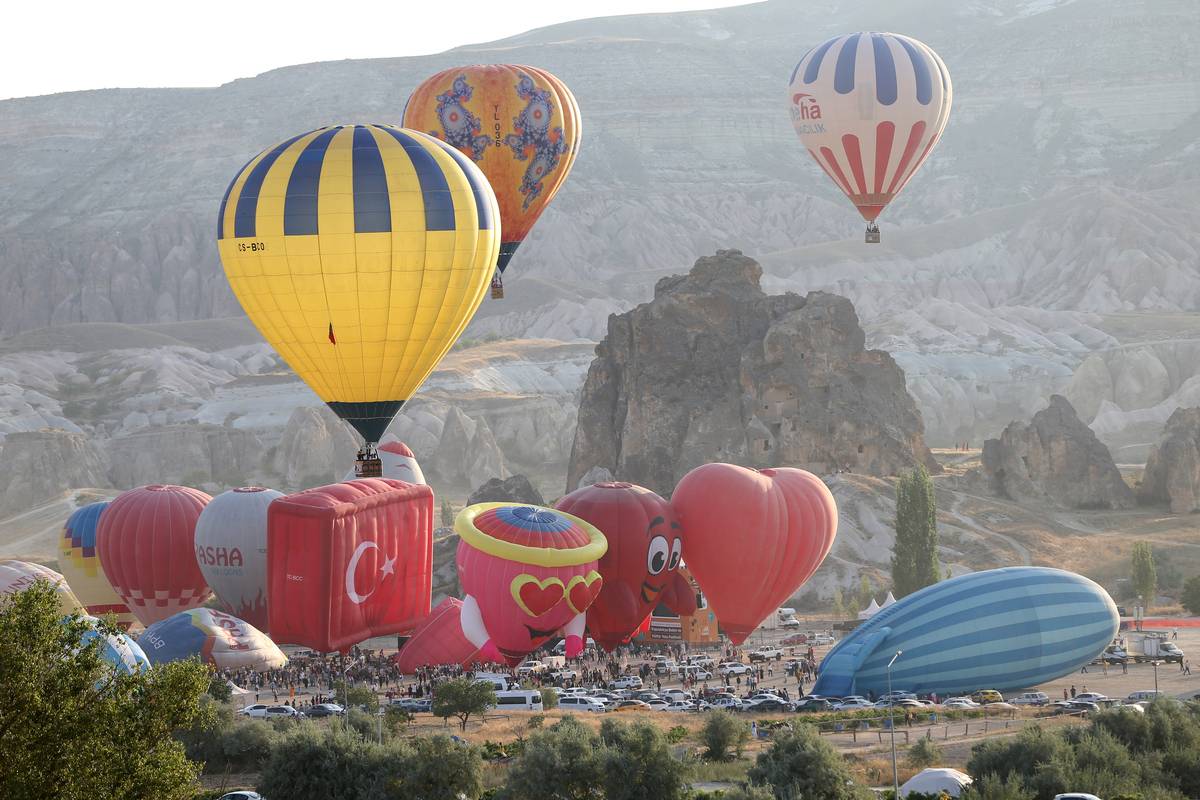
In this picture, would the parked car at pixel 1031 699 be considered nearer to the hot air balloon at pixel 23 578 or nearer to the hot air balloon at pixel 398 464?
the hot air balloon at pixel 23 578

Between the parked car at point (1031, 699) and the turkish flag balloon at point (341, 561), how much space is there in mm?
17122

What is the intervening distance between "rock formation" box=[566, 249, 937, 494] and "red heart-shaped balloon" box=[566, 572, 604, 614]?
3444 cm

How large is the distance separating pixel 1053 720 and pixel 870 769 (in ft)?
23.7

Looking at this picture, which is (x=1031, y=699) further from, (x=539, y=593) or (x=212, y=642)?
(x=212, y=642)

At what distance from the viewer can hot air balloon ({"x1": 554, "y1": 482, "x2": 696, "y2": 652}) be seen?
5391cm

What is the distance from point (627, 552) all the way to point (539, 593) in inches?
187

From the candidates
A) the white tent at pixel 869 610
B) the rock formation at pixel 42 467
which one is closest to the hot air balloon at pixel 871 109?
the white tent at pixel 869 610

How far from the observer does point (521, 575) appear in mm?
49688

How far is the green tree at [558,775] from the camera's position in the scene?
31.3 metres

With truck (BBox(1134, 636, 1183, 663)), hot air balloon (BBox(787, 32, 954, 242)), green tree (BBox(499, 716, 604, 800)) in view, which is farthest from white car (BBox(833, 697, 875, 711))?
hot air balloon (BBox(787, 32, 954, 242))

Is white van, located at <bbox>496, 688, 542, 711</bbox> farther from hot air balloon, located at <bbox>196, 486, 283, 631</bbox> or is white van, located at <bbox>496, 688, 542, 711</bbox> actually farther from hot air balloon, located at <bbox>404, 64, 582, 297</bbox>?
hot air balloon, located at <bbox>404, 64, 582, 297</bbox>

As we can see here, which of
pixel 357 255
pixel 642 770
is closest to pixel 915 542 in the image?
pixel 357 255

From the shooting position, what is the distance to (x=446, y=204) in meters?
47.8

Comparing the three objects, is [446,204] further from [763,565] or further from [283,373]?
[283,373]
